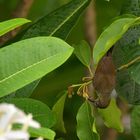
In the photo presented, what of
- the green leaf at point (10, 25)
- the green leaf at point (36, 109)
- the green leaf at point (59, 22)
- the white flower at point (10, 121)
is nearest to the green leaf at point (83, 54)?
the green leaf at point (59, 22)

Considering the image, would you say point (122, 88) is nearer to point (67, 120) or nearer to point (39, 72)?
point (39, 72)

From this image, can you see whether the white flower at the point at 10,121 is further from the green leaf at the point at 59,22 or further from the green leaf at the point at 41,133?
the green leaf at the point at 59,22

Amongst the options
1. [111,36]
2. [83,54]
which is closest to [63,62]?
[111,36]

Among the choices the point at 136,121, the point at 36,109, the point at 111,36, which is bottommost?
the point at 136,121

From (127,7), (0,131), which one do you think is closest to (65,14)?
(127,7)

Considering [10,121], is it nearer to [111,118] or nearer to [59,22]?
[111,118]

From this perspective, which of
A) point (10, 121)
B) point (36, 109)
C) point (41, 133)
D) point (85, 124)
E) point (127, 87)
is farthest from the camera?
point (127, 87)

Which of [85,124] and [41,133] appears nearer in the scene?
[41,133]

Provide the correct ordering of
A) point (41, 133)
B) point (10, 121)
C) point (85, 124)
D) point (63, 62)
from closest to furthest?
point (10, 121) → point (41, 133) → point (63, 62) → point (85, 124)

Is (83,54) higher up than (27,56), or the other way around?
(27,56)
